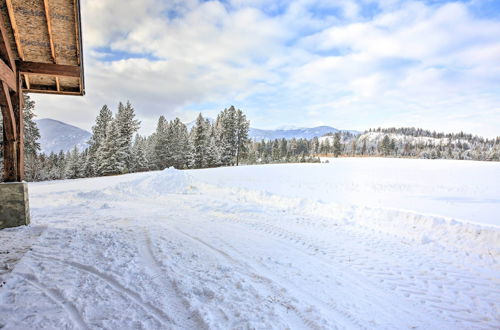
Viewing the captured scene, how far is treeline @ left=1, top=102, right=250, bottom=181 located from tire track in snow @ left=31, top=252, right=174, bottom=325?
110ft

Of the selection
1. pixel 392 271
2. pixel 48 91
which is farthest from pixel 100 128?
pixel 392 271

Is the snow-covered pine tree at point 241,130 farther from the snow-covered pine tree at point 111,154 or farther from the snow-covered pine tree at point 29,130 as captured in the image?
the snow-covered pine tree at point 29,130

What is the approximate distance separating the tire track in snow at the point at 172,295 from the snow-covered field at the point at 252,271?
0.7 inches

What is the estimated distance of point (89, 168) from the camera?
137 ft

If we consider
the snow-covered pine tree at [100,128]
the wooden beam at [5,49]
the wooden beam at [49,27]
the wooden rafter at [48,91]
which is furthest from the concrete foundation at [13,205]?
the snow-covered pine tree at [100,128]

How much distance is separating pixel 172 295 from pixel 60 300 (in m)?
1.35

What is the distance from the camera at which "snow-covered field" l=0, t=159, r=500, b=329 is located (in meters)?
3.20

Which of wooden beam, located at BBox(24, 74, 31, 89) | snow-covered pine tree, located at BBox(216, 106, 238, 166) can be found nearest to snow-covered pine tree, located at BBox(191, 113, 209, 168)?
snow-covered pine tree, located at BBox(216, 106, 238, 166)

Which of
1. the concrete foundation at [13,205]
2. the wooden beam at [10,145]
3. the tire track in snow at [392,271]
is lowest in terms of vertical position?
the tire track in snow at [392,271]

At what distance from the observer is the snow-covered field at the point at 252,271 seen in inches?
126

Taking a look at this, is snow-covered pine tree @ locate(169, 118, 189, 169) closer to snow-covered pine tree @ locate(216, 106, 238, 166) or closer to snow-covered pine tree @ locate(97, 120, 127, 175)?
snow-covered pine tree @ locate(216, 106, 238, 166)

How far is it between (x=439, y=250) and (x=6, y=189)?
1144 centimetres

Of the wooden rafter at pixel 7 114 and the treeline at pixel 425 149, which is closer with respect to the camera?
the wooden rafter at pixel 7 114

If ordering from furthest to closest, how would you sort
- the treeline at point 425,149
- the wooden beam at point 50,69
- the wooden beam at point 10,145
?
the treeline at point 425,149
the wooden beam at point 50,69
the wooden beam at point 10,145
